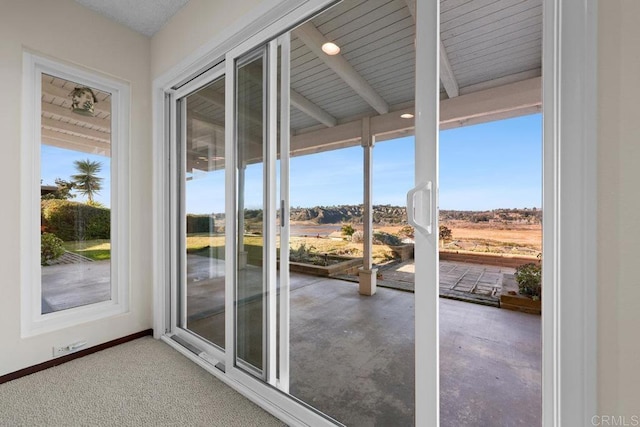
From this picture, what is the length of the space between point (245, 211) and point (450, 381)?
181cm

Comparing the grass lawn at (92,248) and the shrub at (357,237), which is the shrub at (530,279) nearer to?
the shrub at (357,237)

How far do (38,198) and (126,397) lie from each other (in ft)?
5.01

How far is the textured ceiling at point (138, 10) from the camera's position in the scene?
6.95 ft

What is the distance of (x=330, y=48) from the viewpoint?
1.83 meters

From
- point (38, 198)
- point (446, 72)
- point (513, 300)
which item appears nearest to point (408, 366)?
point (513, 300)

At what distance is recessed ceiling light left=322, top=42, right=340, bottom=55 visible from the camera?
5.91 ft

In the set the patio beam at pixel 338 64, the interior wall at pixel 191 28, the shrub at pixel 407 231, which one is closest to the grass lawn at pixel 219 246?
the shrub at pixel 407 231

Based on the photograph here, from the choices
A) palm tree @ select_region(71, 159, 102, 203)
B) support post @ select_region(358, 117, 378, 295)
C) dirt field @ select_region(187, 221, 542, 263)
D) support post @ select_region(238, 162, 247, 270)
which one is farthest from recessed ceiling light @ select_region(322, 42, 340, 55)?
palm tree @ select_region(71, 159, 102, 203)

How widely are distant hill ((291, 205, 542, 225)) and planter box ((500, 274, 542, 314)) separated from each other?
394 mm

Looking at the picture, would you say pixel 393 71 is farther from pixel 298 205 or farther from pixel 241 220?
pixel 241 220

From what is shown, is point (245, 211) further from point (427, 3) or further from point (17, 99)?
point (17, 99)

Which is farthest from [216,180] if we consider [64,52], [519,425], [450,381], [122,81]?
[519,425]

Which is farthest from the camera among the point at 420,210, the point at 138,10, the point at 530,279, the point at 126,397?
the point at 138,10
